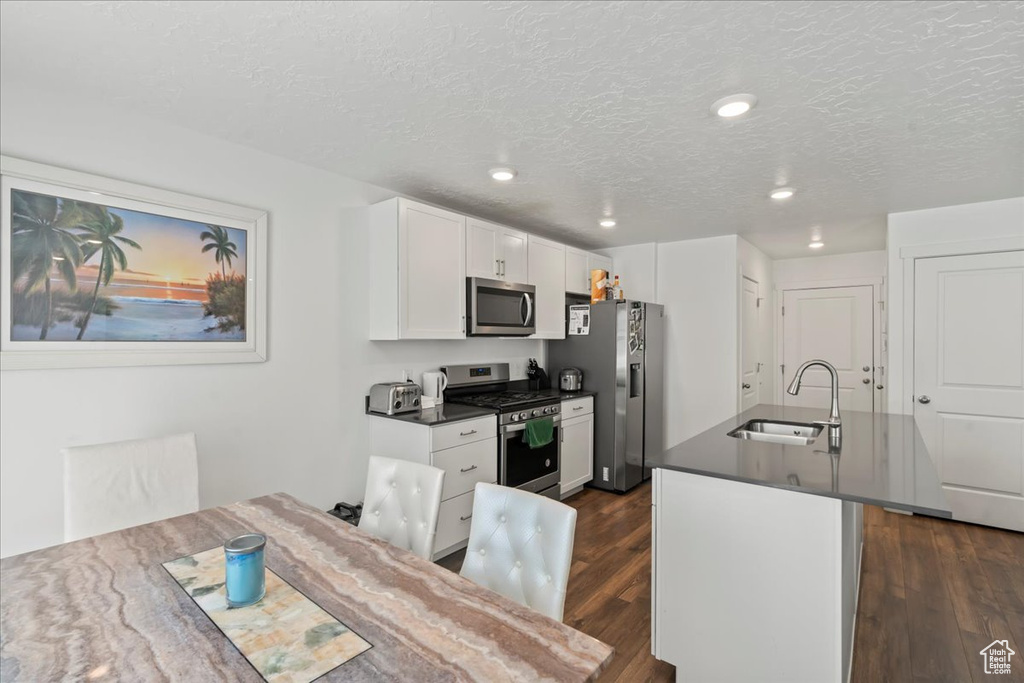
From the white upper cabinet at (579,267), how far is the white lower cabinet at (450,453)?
1761 mm

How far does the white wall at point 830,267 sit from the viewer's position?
5025 millimetres

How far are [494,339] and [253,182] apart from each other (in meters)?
2.15

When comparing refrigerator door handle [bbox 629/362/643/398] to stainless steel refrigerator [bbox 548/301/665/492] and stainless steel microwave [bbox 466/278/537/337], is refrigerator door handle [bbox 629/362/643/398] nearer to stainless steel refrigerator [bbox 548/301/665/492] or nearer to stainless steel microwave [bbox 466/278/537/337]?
stainless steel refrigerator [bbox 548/301/665/492]

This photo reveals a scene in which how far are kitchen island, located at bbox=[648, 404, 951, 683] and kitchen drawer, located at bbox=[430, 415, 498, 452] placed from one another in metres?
1.33

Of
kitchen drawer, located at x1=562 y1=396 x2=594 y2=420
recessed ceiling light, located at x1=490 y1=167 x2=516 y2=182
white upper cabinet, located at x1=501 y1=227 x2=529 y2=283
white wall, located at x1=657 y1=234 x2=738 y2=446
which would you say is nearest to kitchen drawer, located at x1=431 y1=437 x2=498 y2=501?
kitchen drawer, located at x1=562 y1=396 x2=594 y2=420

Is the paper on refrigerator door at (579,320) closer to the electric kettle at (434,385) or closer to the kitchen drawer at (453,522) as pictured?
the electric kettle at (434,385)

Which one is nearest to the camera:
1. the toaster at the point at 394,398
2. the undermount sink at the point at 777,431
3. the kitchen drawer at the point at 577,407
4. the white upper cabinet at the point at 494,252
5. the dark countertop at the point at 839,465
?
the dark countertop at the point at 839,465

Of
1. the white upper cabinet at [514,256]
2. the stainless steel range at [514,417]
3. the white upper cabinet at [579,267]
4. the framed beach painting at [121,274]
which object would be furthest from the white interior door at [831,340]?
the framed beach painting at [121,274]

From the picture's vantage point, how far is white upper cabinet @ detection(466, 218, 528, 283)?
3.29 meters

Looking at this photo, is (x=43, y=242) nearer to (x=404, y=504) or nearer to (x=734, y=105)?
(x=404, y=504)

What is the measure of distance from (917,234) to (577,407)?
2.91 m

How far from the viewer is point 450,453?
9.14 ft

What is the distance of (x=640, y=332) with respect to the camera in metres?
4.14

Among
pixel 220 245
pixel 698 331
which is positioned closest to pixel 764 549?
pixel 220 245
